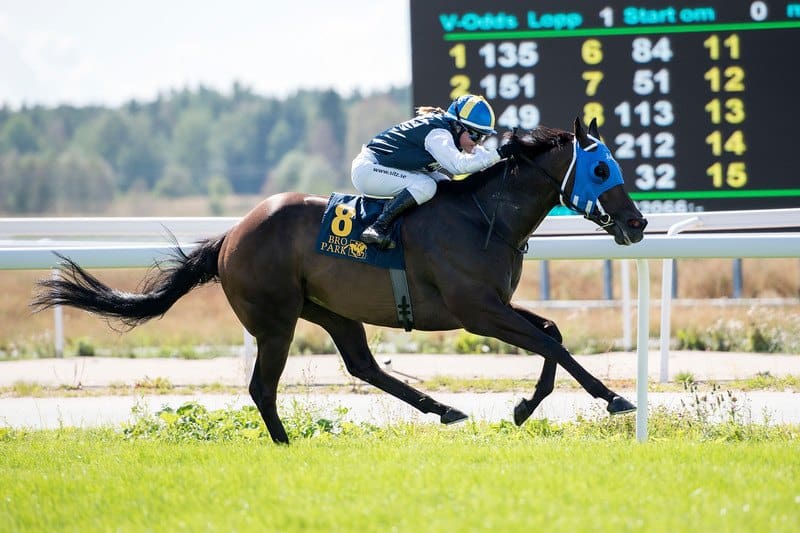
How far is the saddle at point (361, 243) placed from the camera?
19.2 feet

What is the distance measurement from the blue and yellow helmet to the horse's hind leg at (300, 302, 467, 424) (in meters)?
1.31

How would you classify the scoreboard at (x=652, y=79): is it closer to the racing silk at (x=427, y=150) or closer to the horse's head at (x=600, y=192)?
the racing silk at (x=427, y=150)

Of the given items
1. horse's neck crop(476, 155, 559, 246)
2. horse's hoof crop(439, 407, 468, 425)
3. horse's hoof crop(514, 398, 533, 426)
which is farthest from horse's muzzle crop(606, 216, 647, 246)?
horse's hoof crop(439, 407, 468, 425)

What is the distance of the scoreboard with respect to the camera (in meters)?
9.06

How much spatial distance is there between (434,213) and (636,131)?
151 inches

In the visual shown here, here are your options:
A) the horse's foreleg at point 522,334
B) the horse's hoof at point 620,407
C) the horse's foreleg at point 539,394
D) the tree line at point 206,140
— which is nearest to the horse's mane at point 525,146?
the horse's foreleg at point 522,334

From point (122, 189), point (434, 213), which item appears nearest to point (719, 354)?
point (434, 213)

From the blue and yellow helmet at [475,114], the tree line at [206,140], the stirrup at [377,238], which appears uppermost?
the blue and yellow helmet at [475,114]

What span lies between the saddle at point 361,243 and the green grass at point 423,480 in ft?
2.42

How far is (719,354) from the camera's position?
8.72m

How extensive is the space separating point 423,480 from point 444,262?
1608 millimetres

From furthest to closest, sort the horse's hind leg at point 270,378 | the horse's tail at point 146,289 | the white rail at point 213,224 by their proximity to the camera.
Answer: the white rail at point 213,224 < the horse's tail at point 146,289 < the horse's hind leg at point 270,378

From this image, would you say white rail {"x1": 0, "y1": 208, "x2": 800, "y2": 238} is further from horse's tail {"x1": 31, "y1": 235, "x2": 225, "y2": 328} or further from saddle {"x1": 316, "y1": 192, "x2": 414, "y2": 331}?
saddle {"x1": 316, "y1": 192, "x2": 414, "y2": 331}

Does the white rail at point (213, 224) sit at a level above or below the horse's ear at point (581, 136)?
below
